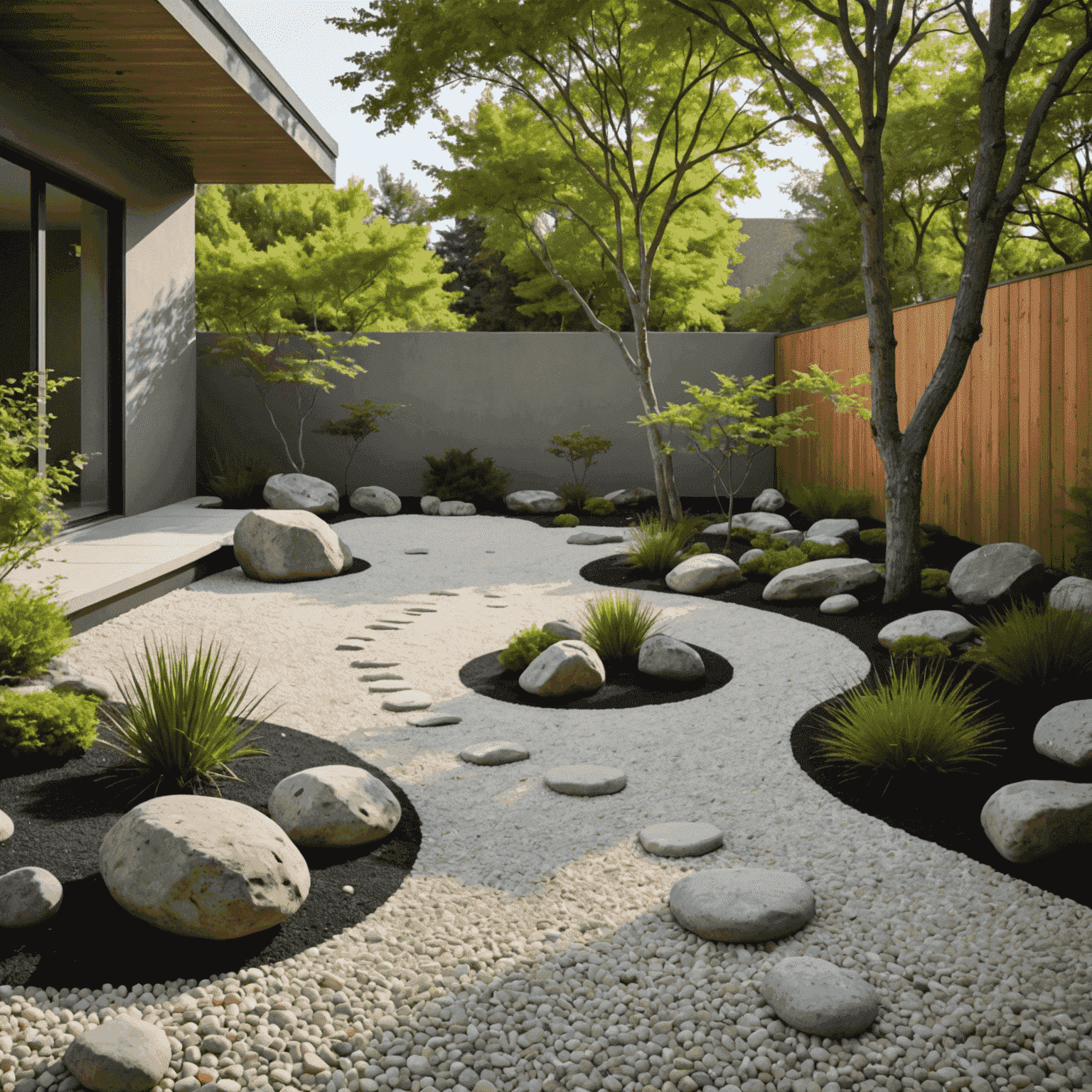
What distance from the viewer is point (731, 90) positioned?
895cm

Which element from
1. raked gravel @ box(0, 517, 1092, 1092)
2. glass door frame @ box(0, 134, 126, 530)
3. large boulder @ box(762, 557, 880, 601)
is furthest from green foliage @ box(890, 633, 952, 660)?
glass door frame @ box(0, 134, 126, 530)

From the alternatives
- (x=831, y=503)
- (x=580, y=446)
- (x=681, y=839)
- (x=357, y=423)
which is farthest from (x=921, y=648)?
(x=357, y=423)

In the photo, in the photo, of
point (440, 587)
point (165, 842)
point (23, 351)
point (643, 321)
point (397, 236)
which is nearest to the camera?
point (165, 842)

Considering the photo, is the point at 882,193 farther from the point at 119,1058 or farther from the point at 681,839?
the point at 119,1058

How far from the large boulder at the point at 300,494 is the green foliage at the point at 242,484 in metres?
0.14

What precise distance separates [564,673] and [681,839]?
4.96 feet

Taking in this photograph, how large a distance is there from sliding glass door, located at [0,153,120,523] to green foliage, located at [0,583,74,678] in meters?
3.50

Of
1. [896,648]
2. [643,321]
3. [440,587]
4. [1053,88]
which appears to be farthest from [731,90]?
[896,648]

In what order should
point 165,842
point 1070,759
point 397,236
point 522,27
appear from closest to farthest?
1. point 165,842
2. point 1070,759
3. point 522,27
4. point 397,236

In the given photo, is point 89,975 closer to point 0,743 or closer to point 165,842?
point 165,842

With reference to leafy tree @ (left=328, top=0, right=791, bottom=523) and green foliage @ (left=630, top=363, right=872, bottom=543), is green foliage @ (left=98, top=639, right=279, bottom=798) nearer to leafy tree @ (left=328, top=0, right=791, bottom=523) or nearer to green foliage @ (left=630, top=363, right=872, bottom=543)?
green foliage @ (left=630, top=363, right=872, bottom=543)

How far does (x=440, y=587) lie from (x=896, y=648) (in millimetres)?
3195

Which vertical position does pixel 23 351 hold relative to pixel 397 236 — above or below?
below

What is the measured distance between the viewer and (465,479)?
11.0 meters
